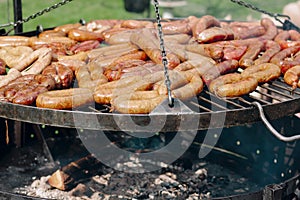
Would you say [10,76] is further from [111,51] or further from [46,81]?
[111,51]

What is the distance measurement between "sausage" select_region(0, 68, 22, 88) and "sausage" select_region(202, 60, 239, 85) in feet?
5.19

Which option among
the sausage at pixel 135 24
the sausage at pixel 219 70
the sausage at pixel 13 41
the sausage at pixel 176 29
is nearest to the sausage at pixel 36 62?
the sausage at pixel 13 41

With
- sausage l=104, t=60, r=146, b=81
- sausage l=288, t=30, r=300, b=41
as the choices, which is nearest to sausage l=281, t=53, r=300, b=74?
sausage l=288, t=30, r=300, b=41

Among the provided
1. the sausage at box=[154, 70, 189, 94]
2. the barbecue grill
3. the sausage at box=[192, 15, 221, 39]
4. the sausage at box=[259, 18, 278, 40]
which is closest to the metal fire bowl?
the barbecue grill

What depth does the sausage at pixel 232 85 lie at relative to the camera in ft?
12.4

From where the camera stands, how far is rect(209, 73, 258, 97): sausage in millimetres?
3771

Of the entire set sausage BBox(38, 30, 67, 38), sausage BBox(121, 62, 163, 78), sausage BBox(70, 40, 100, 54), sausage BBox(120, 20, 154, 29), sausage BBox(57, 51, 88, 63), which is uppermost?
sausage BBox(120, 20, 154, 29)

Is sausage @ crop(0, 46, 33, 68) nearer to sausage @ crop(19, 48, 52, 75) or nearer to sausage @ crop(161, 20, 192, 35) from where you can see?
sausage @ crop(19, 48, 52, 75)

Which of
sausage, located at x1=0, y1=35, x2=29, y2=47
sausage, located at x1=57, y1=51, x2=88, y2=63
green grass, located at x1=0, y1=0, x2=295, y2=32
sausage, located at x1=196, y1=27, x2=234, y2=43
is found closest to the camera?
sausage, located at x1=57, y1=51, x2=88, y2=63

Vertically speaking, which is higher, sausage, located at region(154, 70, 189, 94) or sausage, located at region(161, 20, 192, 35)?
sausage, located at region(161, 20, 192, 35)

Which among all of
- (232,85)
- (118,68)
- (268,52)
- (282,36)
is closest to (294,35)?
(282,36)

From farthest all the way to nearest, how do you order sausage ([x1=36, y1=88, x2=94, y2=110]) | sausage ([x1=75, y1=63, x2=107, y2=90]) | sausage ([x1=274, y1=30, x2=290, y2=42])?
sausage ([x1=274, y1=30, x2=290, y2=42]) → sausage ([x1=75, y1=63, x2=107, y2=90]) → sausage ([x1=36, y1=88, x2=94, y2=110])

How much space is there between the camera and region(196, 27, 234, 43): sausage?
471 cm

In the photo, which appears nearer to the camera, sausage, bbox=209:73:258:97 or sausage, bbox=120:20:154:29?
sausage, bbox=209:73:258:97
